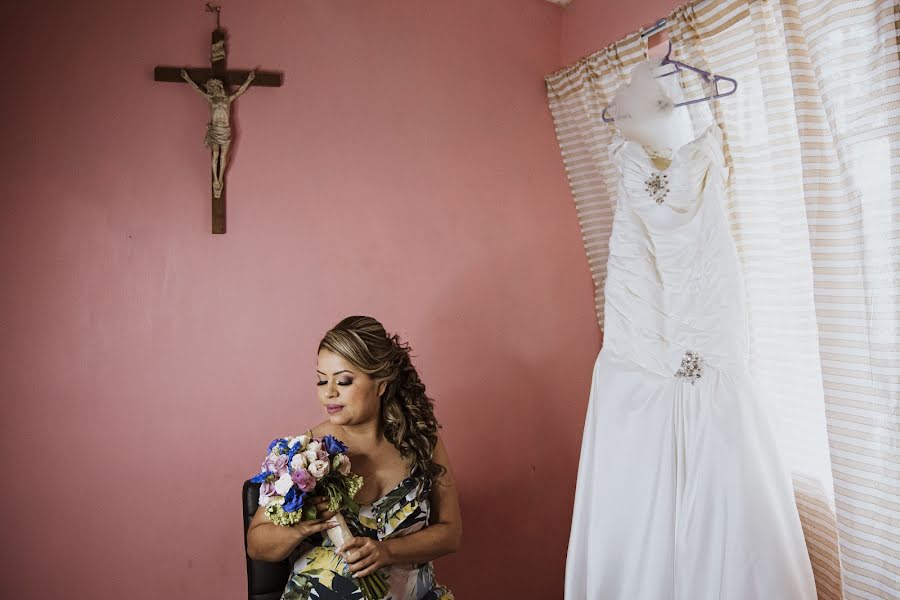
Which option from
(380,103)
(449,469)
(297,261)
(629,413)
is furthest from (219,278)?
(629,413)

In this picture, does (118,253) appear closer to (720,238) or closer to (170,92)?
(170,92)

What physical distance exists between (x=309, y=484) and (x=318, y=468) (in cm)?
4

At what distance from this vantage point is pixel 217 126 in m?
→ 2.36

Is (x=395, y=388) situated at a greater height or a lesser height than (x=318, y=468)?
greater

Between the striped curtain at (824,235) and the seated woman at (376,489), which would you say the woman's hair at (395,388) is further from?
the striped curtain at (824,235)

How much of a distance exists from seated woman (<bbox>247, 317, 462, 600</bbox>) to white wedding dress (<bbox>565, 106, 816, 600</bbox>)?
0.51 metres

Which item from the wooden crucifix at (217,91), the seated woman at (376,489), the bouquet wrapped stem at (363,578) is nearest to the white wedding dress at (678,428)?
the seated woman at (376,489)

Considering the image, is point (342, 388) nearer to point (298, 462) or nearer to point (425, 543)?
point (298, 462)

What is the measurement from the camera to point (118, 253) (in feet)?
7.63

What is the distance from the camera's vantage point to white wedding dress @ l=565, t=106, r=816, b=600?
1.74m

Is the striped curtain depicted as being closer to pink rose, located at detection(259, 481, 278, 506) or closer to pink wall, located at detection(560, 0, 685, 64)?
pink wall, located at detection(560, 0, 685, 64)

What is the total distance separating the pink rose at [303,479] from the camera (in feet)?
5.11

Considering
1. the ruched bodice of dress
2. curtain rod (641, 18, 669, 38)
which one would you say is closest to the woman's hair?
the ruched bodice of dress

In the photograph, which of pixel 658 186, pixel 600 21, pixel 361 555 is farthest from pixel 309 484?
pixel 600 21
